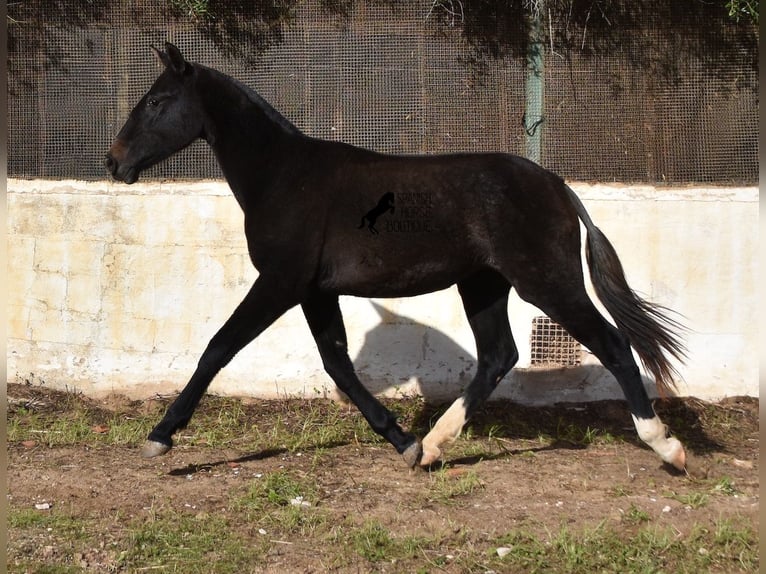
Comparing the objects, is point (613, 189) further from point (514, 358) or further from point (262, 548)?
point (262, 548)

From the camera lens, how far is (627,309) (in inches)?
192

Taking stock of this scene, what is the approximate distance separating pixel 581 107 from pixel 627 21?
74cm

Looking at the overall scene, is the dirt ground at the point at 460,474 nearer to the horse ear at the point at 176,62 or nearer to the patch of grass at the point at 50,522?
the patch of grass at the point at 50,522

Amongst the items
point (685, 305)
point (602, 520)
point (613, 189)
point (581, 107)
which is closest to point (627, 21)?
point (581, 107)

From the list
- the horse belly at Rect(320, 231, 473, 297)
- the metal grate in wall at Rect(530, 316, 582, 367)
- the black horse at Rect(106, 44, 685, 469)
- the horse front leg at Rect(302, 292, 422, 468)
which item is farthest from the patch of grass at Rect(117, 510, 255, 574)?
the metal grate in wall at Rect(530, 316, 582, 367)

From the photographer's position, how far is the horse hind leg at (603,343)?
183 inches

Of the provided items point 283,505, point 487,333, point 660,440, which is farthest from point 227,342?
point 660,440

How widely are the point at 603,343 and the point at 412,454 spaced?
1222mm

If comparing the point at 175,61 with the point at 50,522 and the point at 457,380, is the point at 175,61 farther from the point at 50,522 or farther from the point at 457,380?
the point at 457,380

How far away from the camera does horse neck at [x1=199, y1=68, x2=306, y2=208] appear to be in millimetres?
4895

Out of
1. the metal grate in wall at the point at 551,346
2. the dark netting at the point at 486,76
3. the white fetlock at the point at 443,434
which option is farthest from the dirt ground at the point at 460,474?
the dark netting at the point at 486,76

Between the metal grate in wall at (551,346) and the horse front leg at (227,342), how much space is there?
2.38 m

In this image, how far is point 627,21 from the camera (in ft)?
21.5

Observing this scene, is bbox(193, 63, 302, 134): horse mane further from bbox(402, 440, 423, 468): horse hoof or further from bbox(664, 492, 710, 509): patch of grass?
bbox(664, 492, 710, 509): patch of grass
